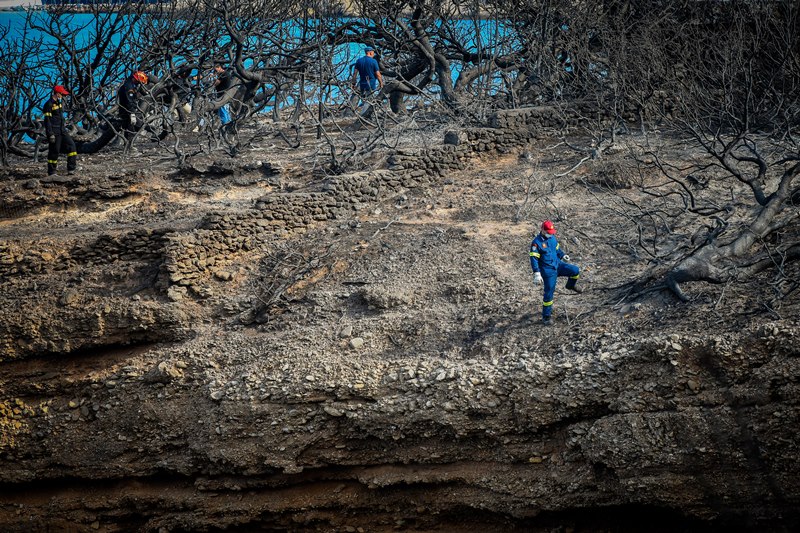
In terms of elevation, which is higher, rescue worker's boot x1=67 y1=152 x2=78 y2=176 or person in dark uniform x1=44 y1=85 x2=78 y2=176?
person in dark uniform x1=44 y1=85 x2=78 y2=176

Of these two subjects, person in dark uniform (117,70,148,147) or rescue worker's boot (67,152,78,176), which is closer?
rescue worker's boot (67,152,78,176)

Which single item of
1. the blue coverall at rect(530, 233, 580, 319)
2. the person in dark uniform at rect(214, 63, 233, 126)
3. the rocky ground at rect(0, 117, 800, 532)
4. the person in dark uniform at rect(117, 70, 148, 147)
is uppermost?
the person in dark uniform at rect(214, 63, 233, 126)

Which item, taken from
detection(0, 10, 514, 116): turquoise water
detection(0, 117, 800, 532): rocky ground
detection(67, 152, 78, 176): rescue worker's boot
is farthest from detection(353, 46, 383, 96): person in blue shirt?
detection(67, 152, 78, 176): rescue worker's boot

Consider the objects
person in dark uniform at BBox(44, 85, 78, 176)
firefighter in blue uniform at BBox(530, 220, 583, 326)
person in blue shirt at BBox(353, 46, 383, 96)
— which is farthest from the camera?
person in blue shirt at BBox(353, 46, 383, 96)

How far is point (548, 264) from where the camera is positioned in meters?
9.27

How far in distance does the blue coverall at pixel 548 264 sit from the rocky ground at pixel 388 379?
1.44ft

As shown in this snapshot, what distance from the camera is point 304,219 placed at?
12.6 m

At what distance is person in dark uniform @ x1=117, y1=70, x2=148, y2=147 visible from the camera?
1572cm

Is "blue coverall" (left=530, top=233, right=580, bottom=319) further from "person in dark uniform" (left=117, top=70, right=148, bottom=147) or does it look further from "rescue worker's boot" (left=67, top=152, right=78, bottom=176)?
"person in dark uniform" (left=117, top=70, right=148, bottom=147)

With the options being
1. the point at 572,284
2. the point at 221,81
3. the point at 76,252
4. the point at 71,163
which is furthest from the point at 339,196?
the point at 221,81

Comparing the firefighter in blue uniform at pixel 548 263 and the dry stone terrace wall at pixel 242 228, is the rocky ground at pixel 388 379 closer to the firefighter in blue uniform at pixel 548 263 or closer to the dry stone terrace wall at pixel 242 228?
the dry stone terrace wall at pixel 242 228

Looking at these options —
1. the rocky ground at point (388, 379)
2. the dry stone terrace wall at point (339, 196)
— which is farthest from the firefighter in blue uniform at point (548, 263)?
the dry stone terrace wall at point (339, 196)

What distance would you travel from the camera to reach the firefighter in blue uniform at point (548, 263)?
30.0 ft

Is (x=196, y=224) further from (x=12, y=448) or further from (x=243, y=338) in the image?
(x=12, y=448)
